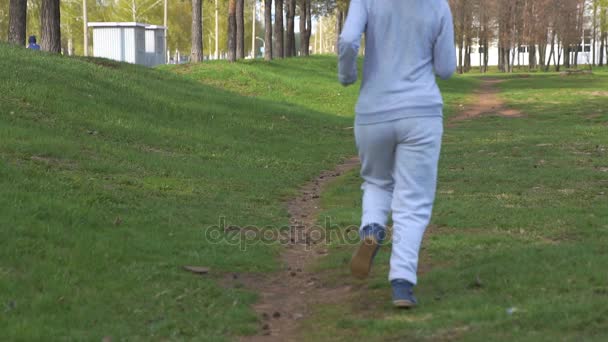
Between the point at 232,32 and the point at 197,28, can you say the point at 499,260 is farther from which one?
the point at 232,32

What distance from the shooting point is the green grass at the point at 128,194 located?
6121 millimetres

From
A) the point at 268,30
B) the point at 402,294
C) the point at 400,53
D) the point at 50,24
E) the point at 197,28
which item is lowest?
the point at 402,294

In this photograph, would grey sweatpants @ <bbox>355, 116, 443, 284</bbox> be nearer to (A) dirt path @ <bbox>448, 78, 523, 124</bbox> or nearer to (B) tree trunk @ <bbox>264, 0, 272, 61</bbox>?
(A) dirt path @ <bbox>448, 78, 523, 124</bbox>

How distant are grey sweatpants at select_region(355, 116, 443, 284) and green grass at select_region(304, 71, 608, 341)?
377mm

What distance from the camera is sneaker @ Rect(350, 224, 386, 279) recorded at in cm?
607

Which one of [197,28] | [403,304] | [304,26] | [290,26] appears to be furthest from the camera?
[304,26]

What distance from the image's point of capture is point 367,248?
610cm

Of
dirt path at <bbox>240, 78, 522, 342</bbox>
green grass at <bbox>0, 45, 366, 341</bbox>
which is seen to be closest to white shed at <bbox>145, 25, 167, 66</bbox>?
green grass at <bbox>0, 45, 366, 341</bbox>

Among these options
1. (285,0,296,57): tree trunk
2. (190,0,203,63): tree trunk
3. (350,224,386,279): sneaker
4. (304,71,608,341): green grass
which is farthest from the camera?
(285,0,296,57): tree trunk

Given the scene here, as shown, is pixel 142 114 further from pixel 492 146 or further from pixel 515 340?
pixel 515 340

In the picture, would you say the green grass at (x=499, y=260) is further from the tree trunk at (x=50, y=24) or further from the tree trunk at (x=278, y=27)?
the tree trunk at (x=278, y=27)

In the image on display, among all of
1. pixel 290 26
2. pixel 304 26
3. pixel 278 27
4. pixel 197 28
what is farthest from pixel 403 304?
pixel 304 26

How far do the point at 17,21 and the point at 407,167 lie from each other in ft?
66.7

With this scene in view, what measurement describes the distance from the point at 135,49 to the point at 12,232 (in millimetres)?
40070
